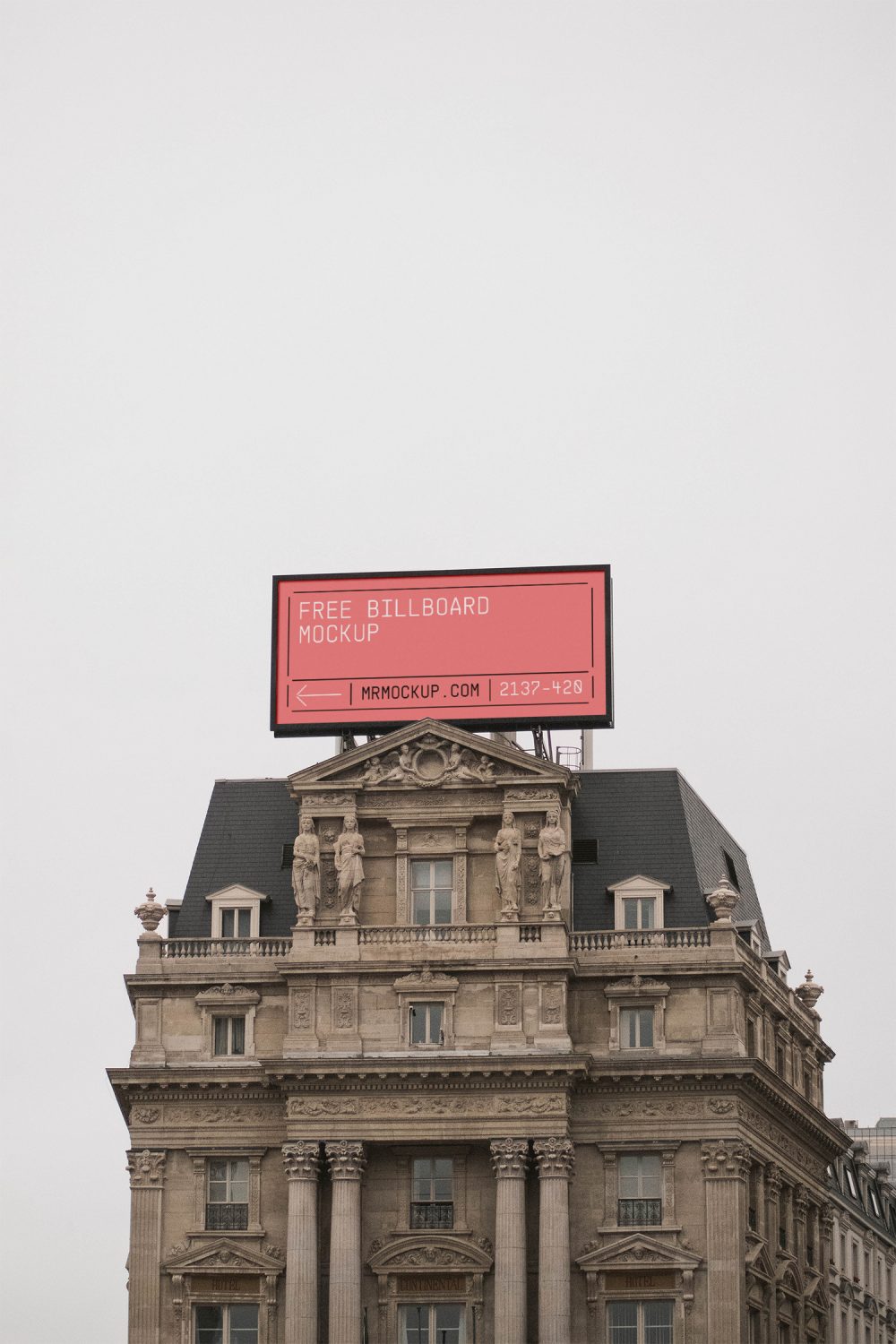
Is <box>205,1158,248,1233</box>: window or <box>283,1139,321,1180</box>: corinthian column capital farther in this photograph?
<box>205,1158,248,1233</box>: window

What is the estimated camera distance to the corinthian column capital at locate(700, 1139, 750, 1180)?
116125 millimetres

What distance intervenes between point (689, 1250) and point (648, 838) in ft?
60.1

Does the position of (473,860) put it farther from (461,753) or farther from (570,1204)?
(570,1204)

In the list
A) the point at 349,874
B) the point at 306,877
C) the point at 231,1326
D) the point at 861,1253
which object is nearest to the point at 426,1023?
the point at 349,874

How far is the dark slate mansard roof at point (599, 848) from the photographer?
12238 cm

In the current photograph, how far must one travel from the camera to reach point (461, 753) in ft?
398

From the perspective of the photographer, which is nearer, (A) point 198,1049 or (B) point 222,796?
(A) point 198,1049

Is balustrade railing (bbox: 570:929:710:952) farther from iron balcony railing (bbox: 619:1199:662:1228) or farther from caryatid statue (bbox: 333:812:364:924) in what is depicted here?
iron balcony railing (bbox: 619:1199:662:1228)

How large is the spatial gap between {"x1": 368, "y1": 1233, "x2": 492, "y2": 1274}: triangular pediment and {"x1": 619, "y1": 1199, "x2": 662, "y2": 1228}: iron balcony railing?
5.62m

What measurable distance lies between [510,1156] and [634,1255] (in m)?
6.36

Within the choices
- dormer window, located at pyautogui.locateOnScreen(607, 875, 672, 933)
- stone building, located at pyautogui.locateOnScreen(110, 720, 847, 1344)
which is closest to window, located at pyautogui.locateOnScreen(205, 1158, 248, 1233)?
stone building, located at pyautogui.locateOnScreen(110, 720, 847, 1344)

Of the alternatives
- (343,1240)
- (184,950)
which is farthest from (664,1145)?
(184,950)

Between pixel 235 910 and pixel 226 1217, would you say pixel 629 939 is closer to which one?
pixel 235 910

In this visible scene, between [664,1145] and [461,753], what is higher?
[461,753]
